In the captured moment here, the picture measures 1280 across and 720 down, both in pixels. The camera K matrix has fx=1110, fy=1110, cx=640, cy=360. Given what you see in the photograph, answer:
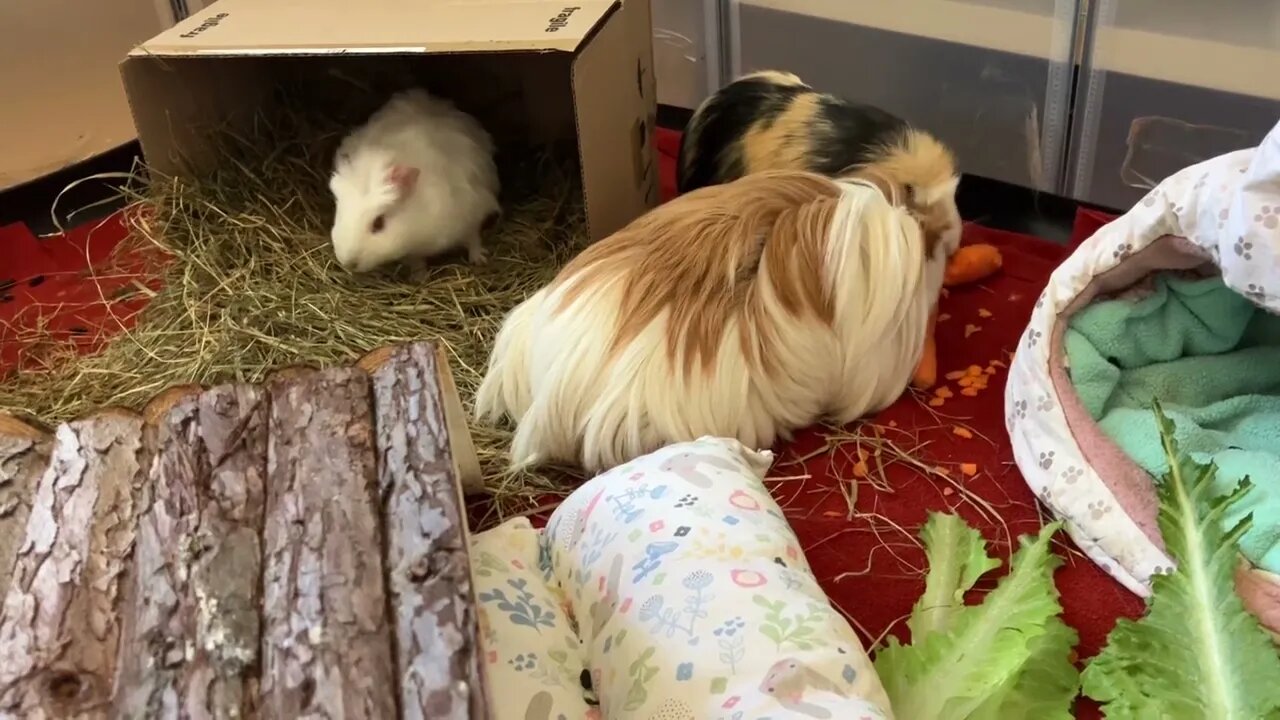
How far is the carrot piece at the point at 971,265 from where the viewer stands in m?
2.02

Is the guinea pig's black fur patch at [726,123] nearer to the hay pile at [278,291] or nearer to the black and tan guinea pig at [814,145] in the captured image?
the black and tan guinea pig at [814,145]

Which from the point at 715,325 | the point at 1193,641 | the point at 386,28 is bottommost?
the point at 1193,641

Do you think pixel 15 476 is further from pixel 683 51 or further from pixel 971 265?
pixel 683 51

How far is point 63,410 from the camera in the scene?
180cm

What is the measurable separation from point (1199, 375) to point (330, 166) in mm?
1609

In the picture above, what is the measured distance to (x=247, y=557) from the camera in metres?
1.00

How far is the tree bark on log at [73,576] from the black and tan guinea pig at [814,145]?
1.18m

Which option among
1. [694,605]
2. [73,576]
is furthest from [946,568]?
[73,576]

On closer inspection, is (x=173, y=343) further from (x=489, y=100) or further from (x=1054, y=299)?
(x=1054, y=299)

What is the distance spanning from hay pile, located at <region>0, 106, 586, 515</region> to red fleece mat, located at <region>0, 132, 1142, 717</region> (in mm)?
123

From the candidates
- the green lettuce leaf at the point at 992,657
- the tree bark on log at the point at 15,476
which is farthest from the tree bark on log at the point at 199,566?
the green lettuce leaf at the point at 992,657

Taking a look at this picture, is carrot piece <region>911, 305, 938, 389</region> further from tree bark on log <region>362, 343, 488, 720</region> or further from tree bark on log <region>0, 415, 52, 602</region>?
tree bark on log <region>0, 415, 52, 602</region>

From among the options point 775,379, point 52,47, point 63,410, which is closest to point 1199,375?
point 775,379

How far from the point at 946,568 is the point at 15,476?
1070mm
